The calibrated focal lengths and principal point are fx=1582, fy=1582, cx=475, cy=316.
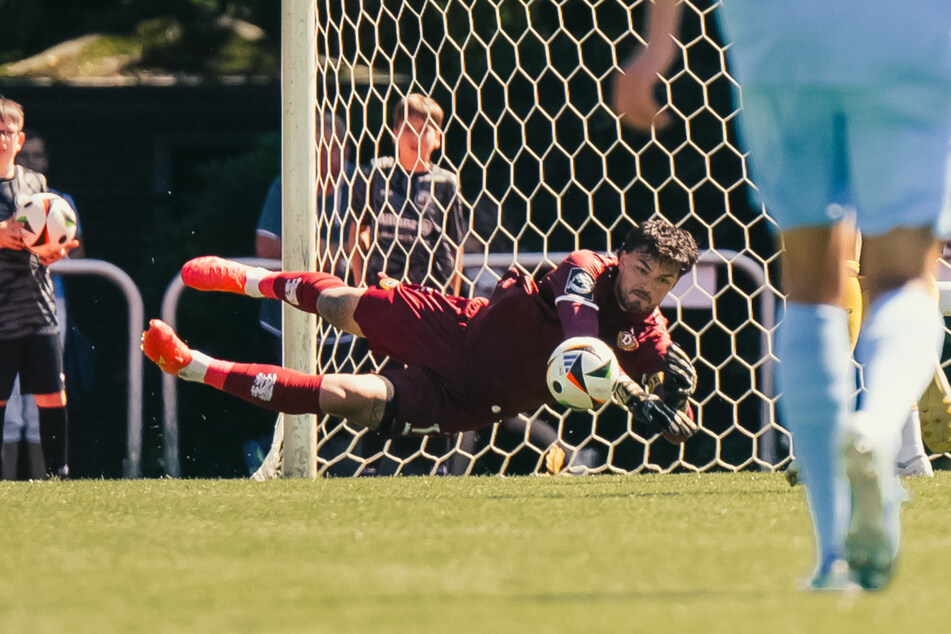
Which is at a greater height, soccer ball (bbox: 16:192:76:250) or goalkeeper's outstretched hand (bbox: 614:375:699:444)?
soccer ball (bbox: 16:192:76:250)

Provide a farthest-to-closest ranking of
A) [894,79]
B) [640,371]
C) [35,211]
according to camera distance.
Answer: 1. [35,211]
2. [640,371]
3. [894,79]

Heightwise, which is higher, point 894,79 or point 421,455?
point 894,79

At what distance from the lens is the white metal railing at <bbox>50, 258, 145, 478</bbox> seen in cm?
527

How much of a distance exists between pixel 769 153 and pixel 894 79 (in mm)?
190

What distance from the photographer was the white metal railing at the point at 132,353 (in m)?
5.27

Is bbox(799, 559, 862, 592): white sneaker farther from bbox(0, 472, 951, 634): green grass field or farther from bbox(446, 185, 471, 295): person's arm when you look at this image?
bbox(446, 185, 471, 295): person's arm

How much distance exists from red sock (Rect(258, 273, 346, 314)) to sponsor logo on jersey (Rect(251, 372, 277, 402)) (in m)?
0.36

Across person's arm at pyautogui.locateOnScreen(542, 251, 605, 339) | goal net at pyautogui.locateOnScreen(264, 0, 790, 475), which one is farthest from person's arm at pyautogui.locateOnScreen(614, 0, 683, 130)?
goal net at pyautogui.locateOnScreen(264, 0, 790, 475)

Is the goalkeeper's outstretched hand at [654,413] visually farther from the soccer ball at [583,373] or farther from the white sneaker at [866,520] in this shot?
the white sneaker at [866,520]

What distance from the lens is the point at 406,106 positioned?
17.6 ft

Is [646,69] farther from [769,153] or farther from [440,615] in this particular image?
[440,615]

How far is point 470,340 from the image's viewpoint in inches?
177

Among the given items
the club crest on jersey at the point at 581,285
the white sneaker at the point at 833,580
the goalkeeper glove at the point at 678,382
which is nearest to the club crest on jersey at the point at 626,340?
the goalkeeper glove at the point at 678,382

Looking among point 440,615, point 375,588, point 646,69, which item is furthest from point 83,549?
point 646,69
